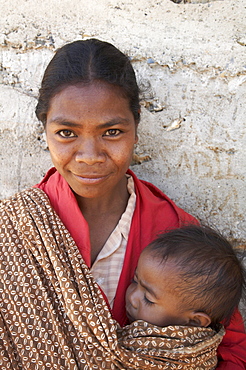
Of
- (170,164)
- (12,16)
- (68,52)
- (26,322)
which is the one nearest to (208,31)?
(170,164)

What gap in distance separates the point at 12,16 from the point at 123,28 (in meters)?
0.62

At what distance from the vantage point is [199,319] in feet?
4.75

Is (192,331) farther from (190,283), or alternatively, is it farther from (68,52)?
(68,52)

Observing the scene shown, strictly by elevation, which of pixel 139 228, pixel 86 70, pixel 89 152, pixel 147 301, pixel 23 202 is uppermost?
pixel 86 70

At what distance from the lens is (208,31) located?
1.95 meters

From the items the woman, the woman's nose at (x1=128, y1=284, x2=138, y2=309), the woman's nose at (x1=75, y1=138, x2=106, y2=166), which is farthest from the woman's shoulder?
the woman's nose at (x1=128, y1=284, x2=138, y2=309)

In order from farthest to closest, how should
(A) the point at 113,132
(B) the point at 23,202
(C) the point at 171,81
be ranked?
(C) the point at 171,81
(B) the point at 23,202
(A) the point at 113,132

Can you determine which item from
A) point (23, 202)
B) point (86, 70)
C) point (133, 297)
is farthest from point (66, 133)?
point (133, 297)

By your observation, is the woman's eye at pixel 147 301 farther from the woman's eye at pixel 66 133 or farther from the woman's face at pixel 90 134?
the woman's eye at pixel 66 133

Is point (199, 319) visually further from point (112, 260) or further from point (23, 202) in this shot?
point (23, 202)

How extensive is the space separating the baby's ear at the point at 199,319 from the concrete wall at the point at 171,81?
676 millimetres

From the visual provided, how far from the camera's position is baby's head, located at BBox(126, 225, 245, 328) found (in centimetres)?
142

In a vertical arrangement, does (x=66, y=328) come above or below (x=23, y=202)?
below

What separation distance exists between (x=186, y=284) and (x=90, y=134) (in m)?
0.66
